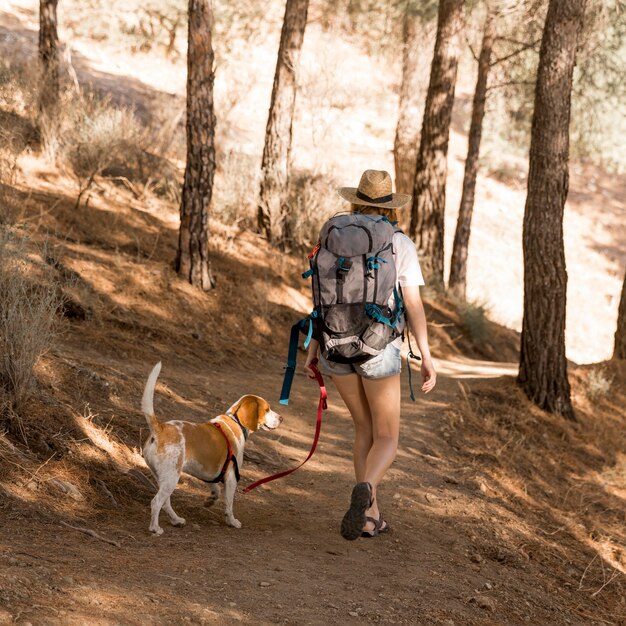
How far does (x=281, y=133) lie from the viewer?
13469 mm

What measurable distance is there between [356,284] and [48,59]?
10242 millimetres

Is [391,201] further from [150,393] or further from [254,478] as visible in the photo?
[254,478]

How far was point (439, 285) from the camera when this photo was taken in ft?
51.2

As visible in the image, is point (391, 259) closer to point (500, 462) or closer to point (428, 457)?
point (428, 457)

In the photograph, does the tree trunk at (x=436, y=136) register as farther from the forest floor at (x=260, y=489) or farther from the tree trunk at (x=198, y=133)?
the tree trunk at (x=198, y=133)

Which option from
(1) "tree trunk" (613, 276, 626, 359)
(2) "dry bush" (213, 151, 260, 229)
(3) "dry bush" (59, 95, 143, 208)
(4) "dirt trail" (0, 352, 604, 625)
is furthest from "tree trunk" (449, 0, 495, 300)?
(4) "dirt trail" (0, 352, 604, 625)

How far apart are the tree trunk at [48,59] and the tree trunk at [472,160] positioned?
7.65 meters

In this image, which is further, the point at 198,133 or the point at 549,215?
the point at 198,133

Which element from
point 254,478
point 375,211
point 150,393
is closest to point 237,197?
point 254,478

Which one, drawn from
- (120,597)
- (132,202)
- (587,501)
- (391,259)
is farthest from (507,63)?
(120,597)

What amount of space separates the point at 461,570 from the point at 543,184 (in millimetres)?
5499

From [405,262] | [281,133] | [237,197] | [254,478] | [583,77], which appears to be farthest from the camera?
[583,77]

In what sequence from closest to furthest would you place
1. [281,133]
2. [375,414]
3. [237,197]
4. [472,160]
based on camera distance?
[375,414] < [281,133] < [237,197] < [472,160]

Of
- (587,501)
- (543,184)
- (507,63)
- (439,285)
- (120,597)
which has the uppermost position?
(507,63)
